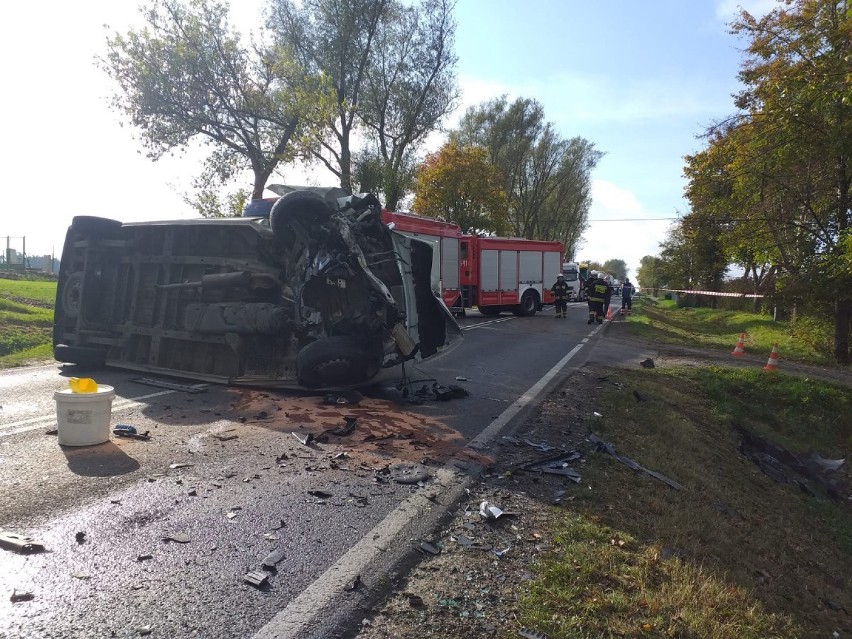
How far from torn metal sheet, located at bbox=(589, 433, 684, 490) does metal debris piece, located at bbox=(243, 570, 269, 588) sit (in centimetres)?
332

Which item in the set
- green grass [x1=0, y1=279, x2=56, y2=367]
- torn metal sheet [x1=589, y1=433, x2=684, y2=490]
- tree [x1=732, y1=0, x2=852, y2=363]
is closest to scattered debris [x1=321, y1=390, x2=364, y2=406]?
torn metal sheet [x1=589, y1=433, x2=684, y2=490]

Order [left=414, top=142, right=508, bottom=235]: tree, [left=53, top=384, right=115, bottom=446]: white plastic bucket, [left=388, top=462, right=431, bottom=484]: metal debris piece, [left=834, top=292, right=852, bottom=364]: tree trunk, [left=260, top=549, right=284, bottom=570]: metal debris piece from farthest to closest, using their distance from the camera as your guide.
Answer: [left=414, top=142, right=508, bottom=235]: tree, [left=834, top=292, right=852, bottom=364]: tree trunk, [left=53, top=384, right=115, bottom=446]: white plastic bucket, [left=388, top=462, right=431, bottom=484]: metal debris piece, [left=260, top=549, right=284, bottom=570]: metal debris piece

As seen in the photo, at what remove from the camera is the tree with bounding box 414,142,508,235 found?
3697cm

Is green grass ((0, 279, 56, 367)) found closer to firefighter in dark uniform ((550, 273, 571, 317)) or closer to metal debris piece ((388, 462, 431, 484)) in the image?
metal debris piece ((388, 462, 431, 484))

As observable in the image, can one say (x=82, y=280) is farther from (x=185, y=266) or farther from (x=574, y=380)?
(x=574, y=380)

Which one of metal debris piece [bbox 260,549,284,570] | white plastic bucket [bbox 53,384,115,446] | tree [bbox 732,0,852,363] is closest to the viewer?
metal debris piece [bbox 260,549,284,570]

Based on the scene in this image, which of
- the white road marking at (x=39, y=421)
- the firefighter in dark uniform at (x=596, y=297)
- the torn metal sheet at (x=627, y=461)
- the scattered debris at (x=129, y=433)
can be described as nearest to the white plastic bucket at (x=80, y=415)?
the scattered debris at (x=129, y=433)

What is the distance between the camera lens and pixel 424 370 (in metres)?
9.14

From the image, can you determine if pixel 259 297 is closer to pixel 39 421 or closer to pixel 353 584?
pixel 39 421

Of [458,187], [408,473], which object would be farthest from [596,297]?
[458,187]

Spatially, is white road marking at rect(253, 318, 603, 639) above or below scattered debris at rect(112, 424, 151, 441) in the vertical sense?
below

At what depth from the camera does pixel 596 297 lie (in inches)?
790

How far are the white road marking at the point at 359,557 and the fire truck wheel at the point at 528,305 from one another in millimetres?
18986

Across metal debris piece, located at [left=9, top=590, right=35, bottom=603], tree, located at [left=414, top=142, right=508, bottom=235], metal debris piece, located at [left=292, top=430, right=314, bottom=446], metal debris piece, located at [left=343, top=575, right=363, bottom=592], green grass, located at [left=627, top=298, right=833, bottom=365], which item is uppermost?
tree, located at [left=414, top=142, right=508, bottom=235]
